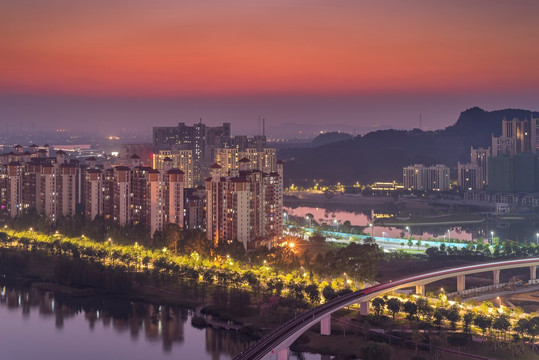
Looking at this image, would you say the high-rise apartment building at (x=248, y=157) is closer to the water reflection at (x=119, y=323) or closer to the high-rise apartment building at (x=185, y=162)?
the high-rise apartment building at (x=185, y=162)

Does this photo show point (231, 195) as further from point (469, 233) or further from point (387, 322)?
point (469, 233)

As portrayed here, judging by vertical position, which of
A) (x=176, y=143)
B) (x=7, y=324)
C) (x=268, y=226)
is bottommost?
(x=7, y=324)

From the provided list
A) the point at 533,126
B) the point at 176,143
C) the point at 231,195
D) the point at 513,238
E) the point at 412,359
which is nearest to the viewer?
the point at 412,359

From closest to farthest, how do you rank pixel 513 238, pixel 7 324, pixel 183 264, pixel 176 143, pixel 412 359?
pixel 412 359
pixel 7 324
pixel 183 264
pixel 513 238
pixel 176 143

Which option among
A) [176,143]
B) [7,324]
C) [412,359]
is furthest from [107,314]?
[176,143]

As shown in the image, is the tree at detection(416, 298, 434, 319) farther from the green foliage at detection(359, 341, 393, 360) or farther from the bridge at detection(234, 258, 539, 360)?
the green foliage at detection(359, 341, 393, 360)

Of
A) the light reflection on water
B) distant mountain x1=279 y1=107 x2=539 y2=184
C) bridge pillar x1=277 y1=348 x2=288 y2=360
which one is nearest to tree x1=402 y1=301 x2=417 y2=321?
bridge pillar x1=277 y1=348 x2=288 y2=360

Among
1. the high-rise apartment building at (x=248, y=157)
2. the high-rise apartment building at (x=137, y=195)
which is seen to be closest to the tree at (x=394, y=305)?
the high-rise apartment building at (x=137, y=195)
